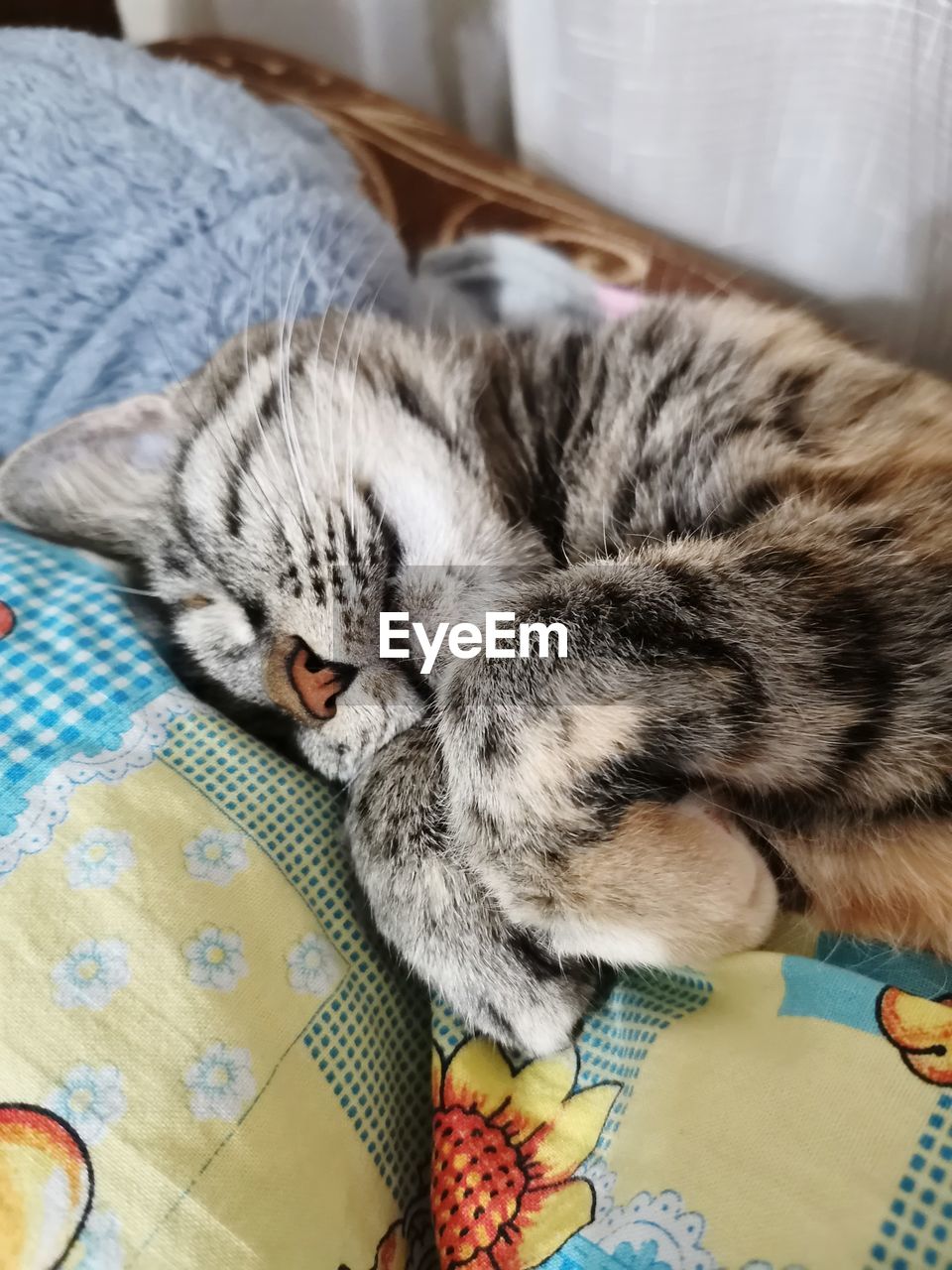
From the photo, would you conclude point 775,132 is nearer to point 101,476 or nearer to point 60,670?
point 101,476

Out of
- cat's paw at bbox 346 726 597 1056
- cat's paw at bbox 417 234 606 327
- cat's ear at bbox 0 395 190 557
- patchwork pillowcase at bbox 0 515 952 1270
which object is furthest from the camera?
cat's paw at bbox 417 234 606 327

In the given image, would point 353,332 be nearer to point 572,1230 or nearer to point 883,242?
point 883,242

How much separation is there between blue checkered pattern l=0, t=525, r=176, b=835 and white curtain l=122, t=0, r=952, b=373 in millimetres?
969

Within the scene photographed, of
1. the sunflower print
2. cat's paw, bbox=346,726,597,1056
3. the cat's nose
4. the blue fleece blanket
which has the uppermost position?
the blue fleece blanket

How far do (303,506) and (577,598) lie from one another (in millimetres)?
303

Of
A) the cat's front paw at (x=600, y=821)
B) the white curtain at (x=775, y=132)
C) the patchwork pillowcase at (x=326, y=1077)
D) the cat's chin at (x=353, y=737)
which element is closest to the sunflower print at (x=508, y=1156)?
the patchwork pillowcase at (x=326, y=1077)

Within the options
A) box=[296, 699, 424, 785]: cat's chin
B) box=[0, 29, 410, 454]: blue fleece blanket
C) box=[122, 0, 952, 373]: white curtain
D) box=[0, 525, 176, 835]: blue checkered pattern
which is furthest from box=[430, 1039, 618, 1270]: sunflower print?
box=[122, 0, 952, 373]: white curtain

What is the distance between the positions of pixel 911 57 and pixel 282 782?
101 cm

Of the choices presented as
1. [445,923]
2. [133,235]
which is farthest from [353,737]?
[133,235]

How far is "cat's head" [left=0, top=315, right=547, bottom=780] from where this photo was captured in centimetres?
82

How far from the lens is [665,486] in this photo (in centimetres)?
82

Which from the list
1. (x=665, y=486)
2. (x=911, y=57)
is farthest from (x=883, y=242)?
(x=665, y=486)

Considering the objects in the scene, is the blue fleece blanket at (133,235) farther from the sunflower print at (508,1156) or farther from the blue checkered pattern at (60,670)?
the sunflower print at (508,1156)

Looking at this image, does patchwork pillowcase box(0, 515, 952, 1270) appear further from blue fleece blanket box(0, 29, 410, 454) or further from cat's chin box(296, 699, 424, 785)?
blue fleece blanket box(0, 29, 410, 454)
